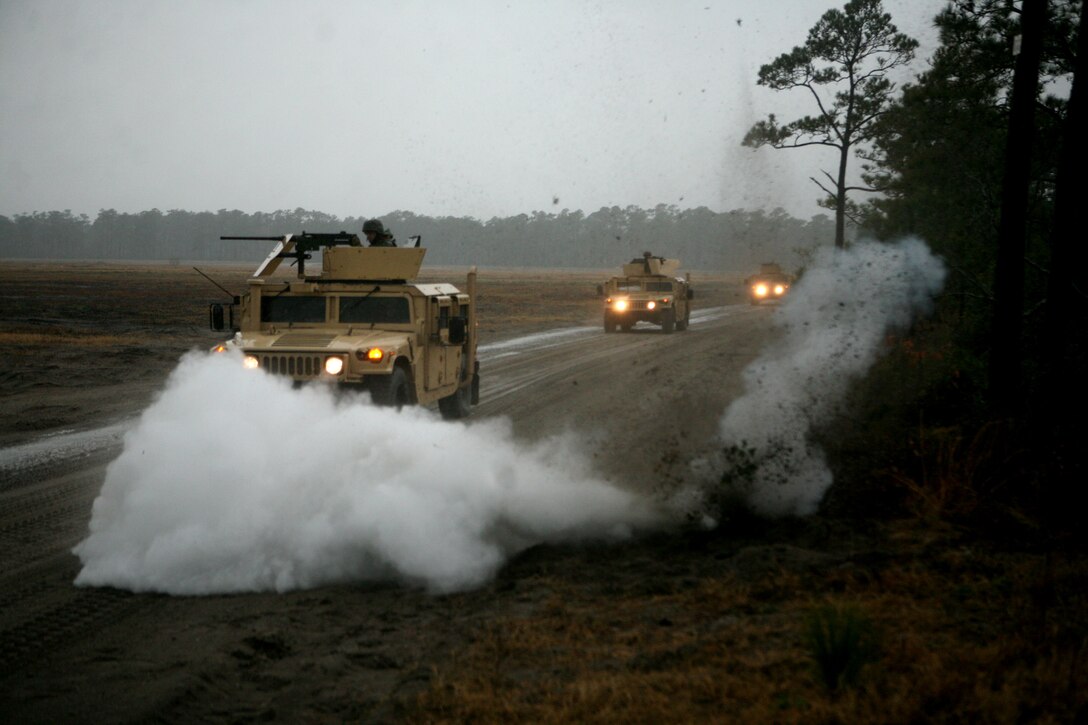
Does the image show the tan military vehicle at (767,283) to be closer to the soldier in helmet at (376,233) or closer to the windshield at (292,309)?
the soldier in helmet at (376,233)

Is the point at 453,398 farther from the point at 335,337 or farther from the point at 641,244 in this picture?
the point at 641,244

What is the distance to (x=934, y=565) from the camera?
5.95 metres

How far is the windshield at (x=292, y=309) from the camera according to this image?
34.1 feet

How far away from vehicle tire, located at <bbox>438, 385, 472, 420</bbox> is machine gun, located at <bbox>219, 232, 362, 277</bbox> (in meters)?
2.60

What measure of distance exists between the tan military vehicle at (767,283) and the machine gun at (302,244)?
37.1 metres

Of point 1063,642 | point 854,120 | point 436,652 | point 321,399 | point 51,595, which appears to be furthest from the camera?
point 854,120

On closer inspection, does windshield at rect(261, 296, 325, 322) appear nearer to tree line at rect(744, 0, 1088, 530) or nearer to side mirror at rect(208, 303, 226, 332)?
side mirror at rect(208, 303, 226, 332)

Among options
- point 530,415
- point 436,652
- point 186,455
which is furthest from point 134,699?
point 530,415

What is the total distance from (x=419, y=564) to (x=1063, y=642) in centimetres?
390

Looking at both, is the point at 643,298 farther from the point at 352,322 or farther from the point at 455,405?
the point at 352,322

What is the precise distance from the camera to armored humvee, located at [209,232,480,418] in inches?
358

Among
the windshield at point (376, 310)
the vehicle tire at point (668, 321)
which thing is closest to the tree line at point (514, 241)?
the vehicle tire at point (668, 321)

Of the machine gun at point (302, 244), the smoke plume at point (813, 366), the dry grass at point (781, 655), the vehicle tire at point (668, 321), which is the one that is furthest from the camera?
the vehicle tire at point (668, 321)

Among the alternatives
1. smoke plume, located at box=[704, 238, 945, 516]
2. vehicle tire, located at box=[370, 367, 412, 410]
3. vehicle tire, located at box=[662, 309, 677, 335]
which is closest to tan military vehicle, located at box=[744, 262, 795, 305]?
vehicle tire, located at box=[662, 309, 677, 335]
